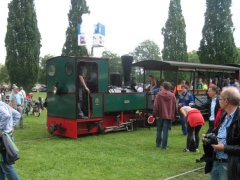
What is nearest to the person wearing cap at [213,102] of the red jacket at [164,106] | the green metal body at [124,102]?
the red jacket at [164,106]

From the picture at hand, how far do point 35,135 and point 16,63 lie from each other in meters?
15.3

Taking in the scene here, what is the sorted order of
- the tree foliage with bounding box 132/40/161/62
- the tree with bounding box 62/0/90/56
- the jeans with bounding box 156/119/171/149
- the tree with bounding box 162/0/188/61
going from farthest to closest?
the tree foliage with bounding box 132/40/161/62 < the tree with bounding box 162/0/188/61 < the tree with bounding box 62/0/90/56 < the jeans with bounding box 156/119/171/149

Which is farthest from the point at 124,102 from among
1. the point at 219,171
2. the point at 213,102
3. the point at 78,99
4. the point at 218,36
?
the point at 218,36

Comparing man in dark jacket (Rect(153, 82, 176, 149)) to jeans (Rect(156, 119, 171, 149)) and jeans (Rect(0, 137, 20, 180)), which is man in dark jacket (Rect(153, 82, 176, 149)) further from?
jeans (Rect(0, 137, 20, 180))

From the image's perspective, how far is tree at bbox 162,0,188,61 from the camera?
34562 mm

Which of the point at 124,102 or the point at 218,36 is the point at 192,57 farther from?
the point at 124,102

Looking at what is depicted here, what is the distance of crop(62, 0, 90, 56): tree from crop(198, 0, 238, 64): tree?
10200mm

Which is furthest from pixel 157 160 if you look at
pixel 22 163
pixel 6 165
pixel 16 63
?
pixel 16 63

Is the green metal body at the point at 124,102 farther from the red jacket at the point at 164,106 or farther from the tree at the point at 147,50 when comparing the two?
the tree at the point at 147,50

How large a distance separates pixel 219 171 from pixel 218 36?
25996mm

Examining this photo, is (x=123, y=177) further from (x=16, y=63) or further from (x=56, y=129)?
(x=16, y=63)

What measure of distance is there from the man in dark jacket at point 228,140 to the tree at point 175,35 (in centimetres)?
3121

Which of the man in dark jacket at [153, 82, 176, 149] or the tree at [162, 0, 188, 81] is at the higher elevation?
the tree at [162, 0, 188, 81]

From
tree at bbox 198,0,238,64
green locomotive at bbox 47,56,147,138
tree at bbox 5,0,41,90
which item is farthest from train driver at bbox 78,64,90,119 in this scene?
tree at bbox 198,0,238,64
